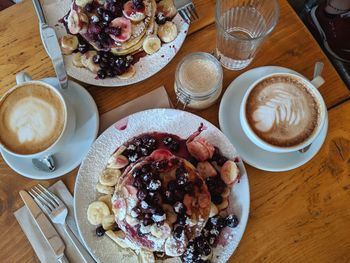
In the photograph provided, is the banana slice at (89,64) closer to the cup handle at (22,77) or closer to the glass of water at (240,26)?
the cup handle at (22,77)

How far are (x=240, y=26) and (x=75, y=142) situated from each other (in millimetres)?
618

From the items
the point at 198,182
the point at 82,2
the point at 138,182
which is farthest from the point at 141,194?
the point at 82,2

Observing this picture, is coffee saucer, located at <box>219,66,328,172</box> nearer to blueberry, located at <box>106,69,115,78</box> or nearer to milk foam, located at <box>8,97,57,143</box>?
blueberry, located at <box>106,69,115,78</box>

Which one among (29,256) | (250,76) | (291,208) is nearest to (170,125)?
(250,76)

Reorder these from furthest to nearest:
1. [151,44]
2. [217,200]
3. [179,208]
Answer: [151,44], [217,200], [179,208]

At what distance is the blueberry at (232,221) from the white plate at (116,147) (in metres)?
0.01

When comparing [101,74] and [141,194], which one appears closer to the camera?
[141,194]

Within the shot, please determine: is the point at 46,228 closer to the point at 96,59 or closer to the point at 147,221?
the point at 147,221

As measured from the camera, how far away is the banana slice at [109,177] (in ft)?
3.81

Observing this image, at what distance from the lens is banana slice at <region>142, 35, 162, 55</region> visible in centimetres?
124

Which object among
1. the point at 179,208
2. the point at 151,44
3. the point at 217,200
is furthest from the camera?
the point at 151,44

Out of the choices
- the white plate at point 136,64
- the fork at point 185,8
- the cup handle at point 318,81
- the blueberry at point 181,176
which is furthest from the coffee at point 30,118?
the cup handle at point 318,81

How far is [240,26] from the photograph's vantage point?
133 centimetres

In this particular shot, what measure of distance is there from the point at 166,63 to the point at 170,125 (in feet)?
0.61
